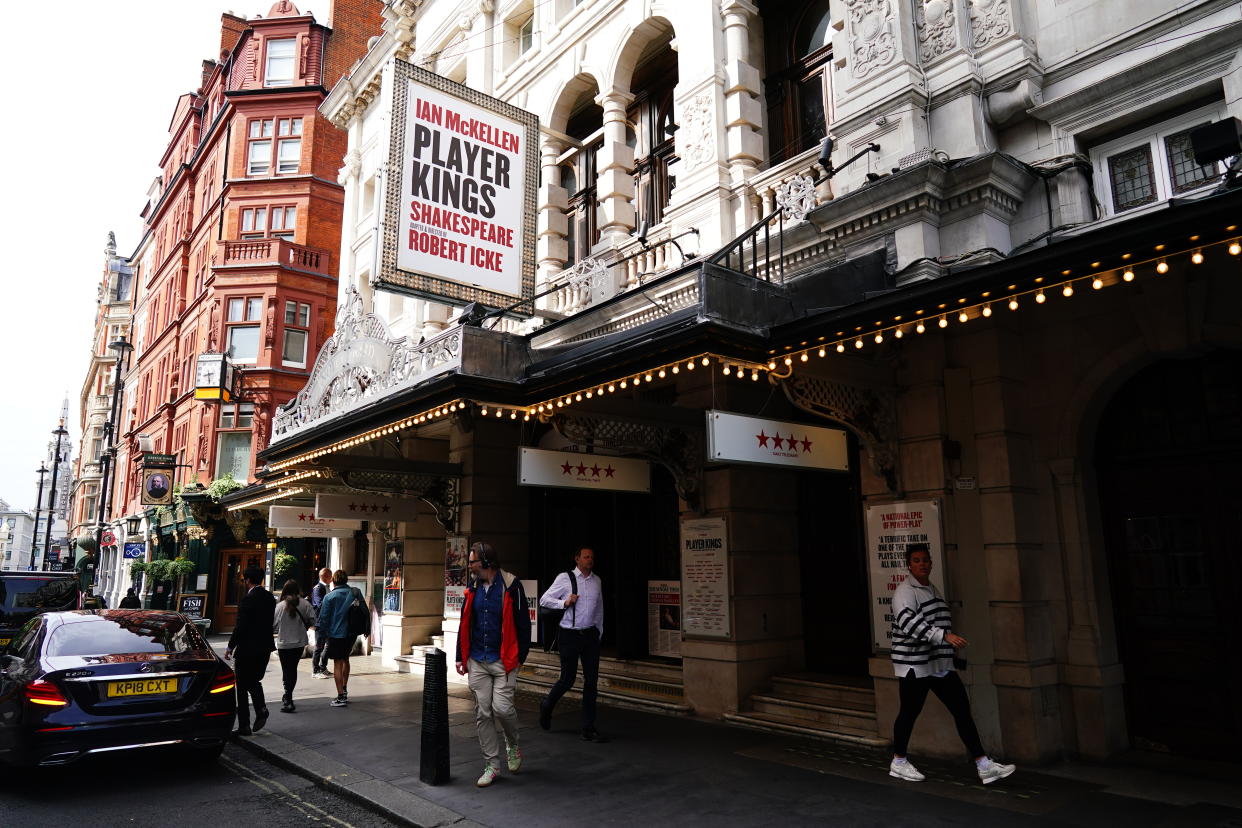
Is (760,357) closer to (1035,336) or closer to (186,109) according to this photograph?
(1035,336)

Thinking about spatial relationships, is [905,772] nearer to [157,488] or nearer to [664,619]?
[664,619]

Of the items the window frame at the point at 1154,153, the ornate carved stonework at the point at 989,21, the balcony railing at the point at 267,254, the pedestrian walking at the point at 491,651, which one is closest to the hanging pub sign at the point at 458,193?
the pedestrian walking at the point at 491,651

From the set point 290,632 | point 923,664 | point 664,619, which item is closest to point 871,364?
point 923,664

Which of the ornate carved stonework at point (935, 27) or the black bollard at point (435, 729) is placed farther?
the ornate carved stonework at point (935, 27)

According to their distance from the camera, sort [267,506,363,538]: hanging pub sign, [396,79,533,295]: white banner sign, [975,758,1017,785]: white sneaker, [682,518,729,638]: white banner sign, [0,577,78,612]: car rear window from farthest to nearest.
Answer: [267,506,363,538]: hanging pub sign < [0,577,78,612]: car rear window < [396,79,533,295]: white banner sign < [682,518,729,638]: white banner sign < [975,758,1017,785]: white sneaker

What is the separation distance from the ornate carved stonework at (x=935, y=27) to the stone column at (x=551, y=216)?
7634 mm

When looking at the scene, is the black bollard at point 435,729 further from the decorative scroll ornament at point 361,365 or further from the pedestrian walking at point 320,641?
the pedestrian walking at point 320,641

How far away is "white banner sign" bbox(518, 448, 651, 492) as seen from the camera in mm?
9227

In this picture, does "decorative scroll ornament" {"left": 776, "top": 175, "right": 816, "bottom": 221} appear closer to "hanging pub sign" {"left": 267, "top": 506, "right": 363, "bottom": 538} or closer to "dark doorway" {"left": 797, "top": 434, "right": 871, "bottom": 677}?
"dark doorway" {"left": 797, "top": 434, "right": 871, "bottom": 677}

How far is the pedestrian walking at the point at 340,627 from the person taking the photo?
1127 centimetres

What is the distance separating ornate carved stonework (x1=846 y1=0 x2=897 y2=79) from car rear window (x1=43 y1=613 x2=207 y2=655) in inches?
384

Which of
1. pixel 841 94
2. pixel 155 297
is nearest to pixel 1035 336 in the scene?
pixel 841 94

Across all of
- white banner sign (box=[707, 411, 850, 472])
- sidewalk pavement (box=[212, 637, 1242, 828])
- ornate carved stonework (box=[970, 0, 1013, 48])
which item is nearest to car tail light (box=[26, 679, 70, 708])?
sidewalk pavement (box=[212, 637, 1242, 828])

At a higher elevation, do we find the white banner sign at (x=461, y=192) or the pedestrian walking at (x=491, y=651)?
the white banner sign at (x=461, y=192)
